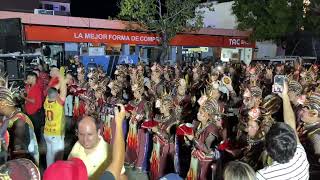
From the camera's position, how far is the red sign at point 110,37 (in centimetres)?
1762

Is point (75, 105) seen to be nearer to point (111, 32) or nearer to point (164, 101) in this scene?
point (164, 101)

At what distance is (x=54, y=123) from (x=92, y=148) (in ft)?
11.5

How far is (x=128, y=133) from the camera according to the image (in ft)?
28.6

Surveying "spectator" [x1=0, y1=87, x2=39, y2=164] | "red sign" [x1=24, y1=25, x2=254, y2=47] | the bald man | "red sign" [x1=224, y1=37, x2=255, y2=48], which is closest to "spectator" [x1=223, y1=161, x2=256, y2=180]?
the bald man

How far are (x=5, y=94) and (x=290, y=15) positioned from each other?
1137 inches

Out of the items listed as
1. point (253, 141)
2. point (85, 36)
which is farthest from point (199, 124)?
point (85, 36)

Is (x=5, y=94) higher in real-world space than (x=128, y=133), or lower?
higher

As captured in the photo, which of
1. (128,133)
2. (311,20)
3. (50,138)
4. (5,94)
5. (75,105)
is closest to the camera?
(5,94)

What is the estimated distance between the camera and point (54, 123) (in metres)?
7.29

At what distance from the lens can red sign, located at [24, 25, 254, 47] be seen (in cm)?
1762

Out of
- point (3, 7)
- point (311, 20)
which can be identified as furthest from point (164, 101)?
point (311, 20)

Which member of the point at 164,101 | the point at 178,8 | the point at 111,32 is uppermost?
the point at 178,8

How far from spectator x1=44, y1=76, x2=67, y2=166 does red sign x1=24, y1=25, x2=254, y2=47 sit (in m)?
10.3

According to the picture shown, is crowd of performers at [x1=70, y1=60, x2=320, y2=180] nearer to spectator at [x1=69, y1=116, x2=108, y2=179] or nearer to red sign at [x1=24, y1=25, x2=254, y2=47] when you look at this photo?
spectator at [x1=69, y1=116, x2=108, y2=179]
